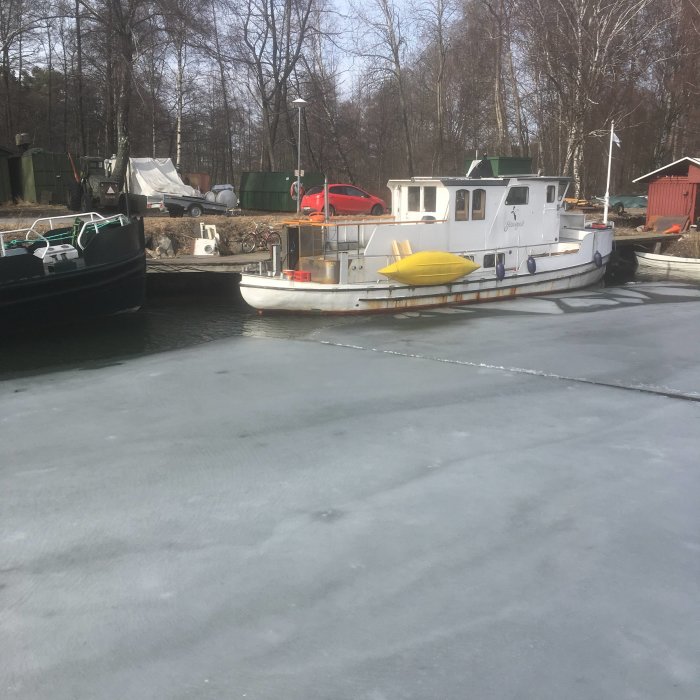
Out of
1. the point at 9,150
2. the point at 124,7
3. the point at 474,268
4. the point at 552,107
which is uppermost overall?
the point at 124,7

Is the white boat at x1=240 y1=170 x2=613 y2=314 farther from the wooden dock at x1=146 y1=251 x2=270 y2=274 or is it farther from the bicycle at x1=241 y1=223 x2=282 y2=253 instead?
the bicycle at x1=241 y1=223 x2=282 y2=253

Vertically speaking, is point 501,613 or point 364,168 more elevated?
point 364,168

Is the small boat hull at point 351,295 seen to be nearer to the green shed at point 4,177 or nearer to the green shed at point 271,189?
the green shed at point 271,189

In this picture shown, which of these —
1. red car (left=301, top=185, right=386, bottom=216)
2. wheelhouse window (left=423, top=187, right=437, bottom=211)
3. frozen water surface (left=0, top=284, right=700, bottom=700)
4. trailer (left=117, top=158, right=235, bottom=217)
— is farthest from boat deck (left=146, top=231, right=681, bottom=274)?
frozen water surface (left=0, top=284, right=700, bottom=700)

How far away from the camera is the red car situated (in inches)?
856

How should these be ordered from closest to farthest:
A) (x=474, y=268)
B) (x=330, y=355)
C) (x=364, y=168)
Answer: (x=330, y=355)
(x=474, y=268)
(x=364, y=168)

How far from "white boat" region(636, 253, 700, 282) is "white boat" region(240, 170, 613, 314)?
5.43m

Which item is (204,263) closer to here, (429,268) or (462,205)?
(429,268)

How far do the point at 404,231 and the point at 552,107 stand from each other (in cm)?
2030

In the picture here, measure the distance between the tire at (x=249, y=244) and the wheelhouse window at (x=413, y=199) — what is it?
6.47 meters

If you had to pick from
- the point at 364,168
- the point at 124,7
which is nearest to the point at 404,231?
the point at 124,7

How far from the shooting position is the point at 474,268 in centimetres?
1340

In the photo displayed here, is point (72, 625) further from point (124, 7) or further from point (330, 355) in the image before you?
point (124, 7)

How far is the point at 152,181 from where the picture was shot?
2445cm
